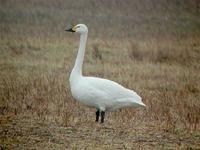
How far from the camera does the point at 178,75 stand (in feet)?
58.2

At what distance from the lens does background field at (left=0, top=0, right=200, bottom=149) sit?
935 centimetres

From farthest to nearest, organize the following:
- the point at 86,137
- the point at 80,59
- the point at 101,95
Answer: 1. the point at 80,59
2. the point at 101,95
3. the point at 86,137

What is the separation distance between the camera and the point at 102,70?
17594 millimetres

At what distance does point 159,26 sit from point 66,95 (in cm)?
1738

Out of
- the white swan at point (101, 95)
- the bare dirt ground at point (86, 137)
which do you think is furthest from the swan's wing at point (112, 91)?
the bare dirt ground at point (86, 137)

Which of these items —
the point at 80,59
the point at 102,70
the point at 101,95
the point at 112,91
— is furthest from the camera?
the point at 102,70

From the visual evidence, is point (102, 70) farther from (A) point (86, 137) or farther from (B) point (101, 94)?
(A) point (86, 137)

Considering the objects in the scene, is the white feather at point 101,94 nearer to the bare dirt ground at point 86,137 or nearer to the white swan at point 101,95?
the white swan at point 101,95

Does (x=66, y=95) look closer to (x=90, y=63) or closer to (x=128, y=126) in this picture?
(x=128, y=126)

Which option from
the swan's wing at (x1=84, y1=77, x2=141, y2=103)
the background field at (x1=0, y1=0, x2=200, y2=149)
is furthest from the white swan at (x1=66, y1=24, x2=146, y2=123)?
the background field at (x1=0, y1=0, x2=200, y2=149)

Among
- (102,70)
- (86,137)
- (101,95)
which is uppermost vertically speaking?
(102,70)

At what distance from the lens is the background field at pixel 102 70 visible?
935cm

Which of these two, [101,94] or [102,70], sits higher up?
[102,70]

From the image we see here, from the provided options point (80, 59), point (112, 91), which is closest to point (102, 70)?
point (80, 59)
